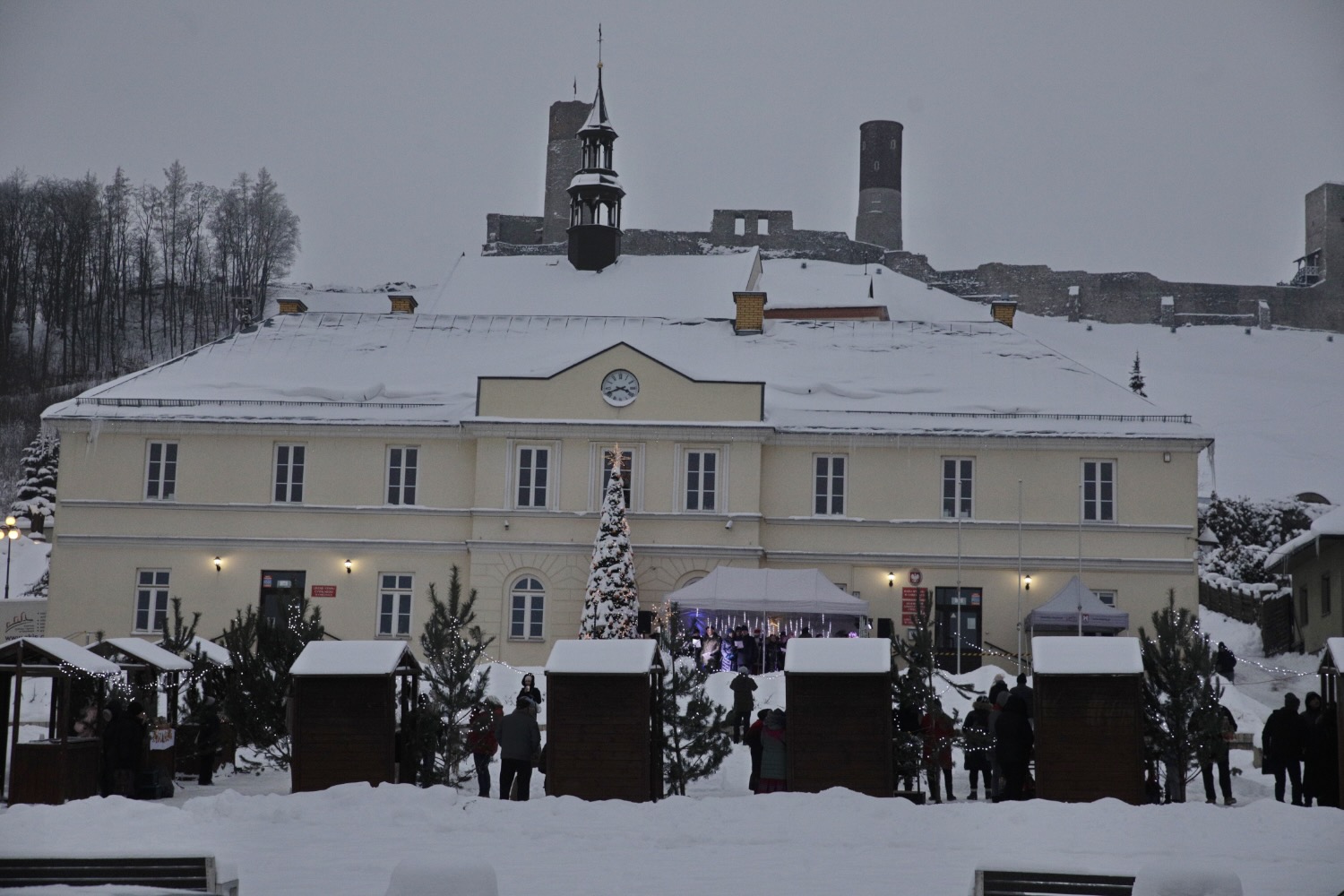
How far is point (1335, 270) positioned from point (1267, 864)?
324 ft

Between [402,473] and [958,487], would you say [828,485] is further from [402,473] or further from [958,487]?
[402,473]

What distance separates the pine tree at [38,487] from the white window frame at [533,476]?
24975 millimetres

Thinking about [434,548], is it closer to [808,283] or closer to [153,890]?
[153,890]

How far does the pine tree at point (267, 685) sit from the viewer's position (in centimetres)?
1950

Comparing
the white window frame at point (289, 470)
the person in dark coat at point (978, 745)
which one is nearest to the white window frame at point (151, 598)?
the white window frame at point (289, 470)

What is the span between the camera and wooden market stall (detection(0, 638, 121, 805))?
1666 cm

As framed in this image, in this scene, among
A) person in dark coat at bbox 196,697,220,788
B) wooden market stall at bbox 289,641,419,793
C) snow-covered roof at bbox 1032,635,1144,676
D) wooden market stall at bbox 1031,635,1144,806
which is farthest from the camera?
person in dark coat at bbox 196,697,220,788

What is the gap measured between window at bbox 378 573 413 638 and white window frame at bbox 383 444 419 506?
1658 mm

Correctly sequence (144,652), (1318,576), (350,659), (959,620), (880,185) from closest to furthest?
(350,659) < (144,652) < (1318,576) < (959,620) < (880,185)

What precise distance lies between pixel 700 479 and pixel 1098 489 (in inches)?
339

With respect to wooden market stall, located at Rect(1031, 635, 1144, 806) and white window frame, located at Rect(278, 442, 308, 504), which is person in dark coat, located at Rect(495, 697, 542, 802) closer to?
wooden market stall, located at Rect(1031, 635, 1144, 806)

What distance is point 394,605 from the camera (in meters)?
35.3

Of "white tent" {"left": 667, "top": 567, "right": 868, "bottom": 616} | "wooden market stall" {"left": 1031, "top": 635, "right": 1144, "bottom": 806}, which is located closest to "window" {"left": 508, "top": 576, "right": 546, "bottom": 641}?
"white tent" {"left": 667, "top": 567, "right": 868, "bottom": 616}

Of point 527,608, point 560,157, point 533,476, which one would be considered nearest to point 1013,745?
point 527,608
